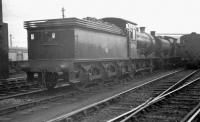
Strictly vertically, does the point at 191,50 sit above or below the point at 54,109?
above

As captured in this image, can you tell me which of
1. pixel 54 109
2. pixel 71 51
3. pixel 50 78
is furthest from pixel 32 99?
pixel 71 51

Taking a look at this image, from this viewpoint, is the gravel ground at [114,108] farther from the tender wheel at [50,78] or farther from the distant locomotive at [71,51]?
A: the tender wheel at [50,78]

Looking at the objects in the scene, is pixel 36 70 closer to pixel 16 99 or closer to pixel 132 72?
pixel 16 99

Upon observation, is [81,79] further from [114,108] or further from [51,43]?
[114,108]

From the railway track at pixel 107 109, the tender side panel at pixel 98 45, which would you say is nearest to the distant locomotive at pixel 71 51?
the tender side panel at pixel 98 45

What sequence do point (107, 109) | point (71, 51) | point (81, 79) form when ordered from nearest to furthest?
1. point (107, 109)
2. point (71, 51)
3. point (81, 79)

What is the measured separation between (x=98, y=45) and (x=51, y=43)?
2.01 metres

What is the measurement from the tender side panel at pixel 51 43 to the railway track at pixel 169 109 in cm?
355

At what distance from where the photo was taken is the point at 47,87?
33.6ft

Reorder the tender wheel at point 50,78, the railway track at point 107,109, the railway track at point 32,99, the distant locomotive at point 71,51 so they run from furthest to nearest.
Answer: the tender wheel at point 50,78 → the distant locomotive at point 71,51 → the railway track at point 32,99 → the railway track at point 107,109

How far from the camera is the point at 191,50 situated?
2305 cm

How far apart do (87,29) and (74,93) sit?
7.85 ft

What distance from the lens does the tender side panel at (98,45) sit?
31.1ft

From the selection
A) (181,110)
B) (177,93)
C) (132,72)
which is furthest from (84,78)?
(132,72)
